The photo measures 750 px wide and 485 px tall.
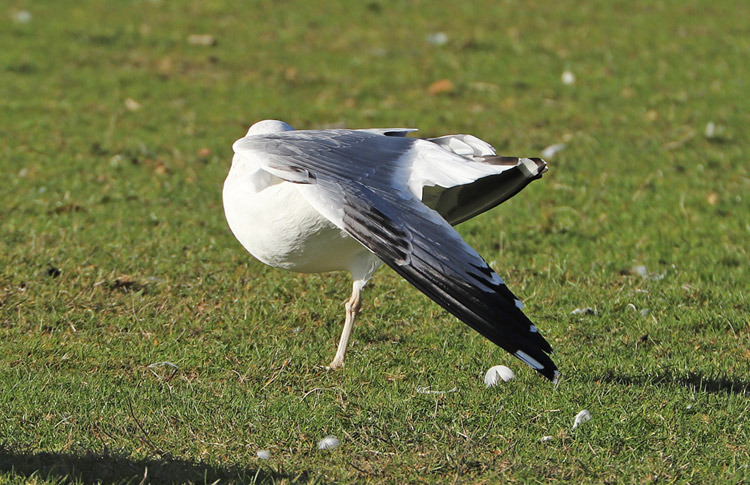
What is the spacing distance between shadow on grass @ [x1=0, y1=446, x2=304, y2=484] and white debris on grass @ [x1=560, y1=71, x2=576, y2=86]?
22.5 feet

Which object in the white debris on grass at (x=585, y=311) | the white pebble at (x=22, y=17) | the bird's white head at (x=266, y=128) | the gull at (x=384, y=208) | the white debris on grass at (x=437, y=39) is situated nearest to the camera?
the gull at (x=384, y=208)

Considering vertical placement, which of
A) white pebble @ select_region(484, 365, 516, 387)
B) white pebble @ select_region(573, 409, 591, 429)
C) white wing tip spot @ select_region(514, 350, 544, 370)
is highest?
white wing tip spot @ select_region(514, 350, 544, 370)

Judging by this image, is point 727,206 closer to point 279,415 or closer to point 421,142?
point 421,142

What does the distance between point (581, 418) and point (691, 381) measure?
0.70 meters

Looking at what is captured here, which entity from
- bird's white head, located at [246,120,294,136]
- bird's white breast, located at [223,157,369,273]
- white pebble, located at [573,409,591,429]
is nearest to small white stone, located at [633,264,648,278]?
white pebble, located at [573,409,591,429]

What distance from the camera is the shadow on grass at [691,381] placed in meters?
4.38

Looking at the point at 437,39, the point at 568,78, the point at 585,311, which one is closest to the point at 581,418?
the point at 585,311

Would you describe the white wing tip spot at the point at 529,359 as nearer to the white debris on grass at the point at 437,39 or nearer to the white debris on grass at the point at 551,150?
the white debris on grass at the point at 551,150

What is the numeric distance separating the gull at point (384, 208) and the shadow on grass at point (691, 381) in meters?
0.80

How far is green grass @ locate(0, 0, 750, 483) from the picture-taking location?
12.7 feet

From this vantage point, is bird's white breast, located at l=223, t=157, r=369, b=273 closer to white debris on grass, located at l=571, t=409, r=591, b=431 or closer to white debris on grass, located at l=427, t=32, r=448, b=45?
white debris on grass, located at l=571, t=409, r=591, b=431

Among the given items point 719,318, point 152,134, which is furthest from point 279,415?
point 152,134

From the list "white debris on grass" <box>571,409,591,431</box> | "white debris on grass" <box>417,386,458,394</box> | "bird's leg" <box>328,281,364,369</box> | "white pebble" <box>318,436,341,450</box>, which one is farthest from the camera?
"bird's leg" <box>328,281,364,369</box>

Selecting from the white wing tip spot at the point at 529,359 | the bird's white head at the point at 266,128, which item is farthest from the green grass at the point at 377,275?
the bird's white head at the point at 266,128
